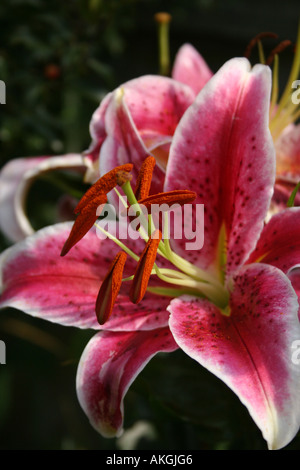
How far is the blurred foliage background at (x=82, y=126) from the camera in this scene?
691mm

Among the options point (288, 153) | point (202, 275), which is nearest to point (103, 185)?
point (202, 275)

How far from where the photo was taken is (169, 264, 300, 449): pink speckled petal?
419mm

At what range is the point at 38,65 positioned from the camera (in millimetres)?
1122

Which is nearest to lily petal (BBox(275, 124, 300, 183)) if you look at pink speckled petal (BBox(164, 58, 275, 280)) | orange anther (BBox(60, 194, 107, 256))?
pink speckled petal (BBox(164, 58, 275, 280))

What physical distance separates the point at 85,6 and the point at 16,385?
1027 mm

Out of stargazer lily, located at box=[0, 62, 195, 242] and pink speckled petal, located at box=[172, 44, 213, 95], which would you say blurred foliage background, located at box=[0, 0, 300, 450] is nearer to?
stargazer lily, located at box=[0, 62, 195, 242]

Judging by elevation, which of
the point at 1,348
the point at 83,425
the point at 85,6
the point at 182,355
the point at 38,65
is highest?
the point at 85,6

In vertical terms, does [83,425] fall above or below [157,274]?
below

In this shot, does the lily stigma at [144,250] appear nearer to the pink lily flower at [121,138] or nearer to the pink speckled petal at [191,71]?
the pink lily flower at [121,138]

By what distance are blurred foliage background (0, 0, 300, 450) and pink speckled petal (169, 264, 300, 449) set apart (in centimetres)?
9

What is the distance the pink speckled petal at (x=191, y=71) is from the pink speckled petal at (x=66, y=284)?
23cm

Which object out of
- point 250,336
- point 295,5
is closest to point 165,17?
point 250,336

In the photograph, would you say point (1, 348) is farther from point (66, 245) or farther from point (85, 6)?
point (85, 6)

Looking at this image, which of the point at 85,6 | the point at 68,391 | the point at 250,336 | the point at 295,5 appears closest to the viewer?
the point at 250,336
